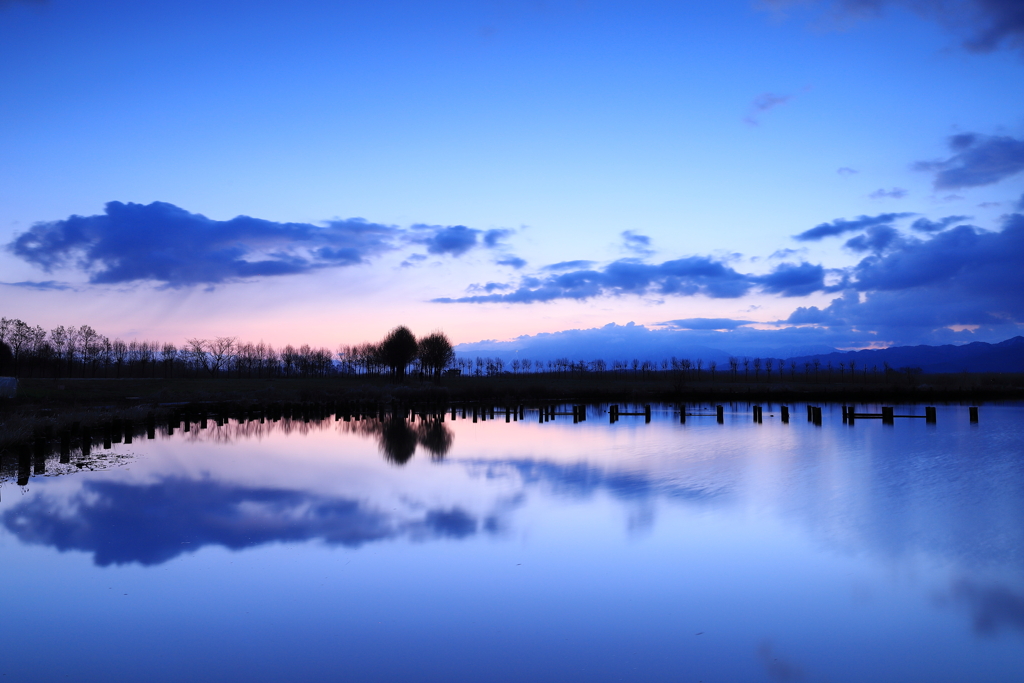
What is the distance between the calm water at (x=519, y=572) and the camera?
570 cm

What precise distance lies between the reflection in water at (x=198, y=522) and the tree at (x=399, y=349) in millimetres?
54800

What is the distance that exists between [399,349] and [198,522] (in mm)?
57965

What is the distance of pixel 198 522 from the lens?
10836mm

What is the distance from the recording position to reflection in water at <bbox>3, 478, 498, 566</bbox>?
9.45 m

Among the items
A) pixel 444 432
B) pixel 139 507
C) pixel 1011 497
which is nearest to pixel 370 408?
pixel 444 432

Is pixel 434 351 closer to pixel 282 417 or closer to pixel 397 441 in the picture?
pixel 282 417

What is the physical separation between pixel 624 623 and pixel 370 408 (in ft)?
116

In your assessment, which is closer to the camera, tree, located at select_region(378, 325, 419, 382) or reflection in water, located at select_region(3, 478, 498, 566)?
reflection in water, located at select_region(3, 478, 498, 566)

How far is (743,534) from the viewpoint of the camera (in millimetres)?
9961

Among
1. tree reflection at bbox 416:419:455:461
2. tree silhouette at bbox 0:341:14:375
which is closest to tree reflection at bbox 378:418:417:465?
tree reflection at bbox 416:419:455:461

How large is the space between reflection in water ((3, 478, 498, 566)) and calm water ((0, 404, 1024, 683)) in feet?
0.23

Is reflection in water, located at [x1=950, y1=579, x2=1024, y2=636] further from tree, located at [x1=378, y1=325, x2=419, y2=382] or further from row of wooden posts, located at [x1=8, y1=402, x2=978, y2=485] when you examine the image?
tree, located at [x1=378, y1=325, x2=419, y2=382]

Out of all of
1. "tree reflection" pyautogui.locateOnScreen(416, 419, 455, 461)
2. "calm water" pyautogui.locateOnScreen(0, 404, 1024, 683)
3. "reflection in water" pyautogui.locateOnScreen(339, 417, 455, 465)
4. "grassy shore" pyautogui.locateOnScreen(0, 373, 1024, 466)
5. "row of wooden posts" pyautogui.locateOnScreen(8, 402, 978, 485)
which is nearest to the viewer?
"calm water" pyautogui.locateOnScreen(0, 404, 1024, 683)

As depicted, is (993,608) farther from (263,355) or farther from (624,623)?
(263,355)
